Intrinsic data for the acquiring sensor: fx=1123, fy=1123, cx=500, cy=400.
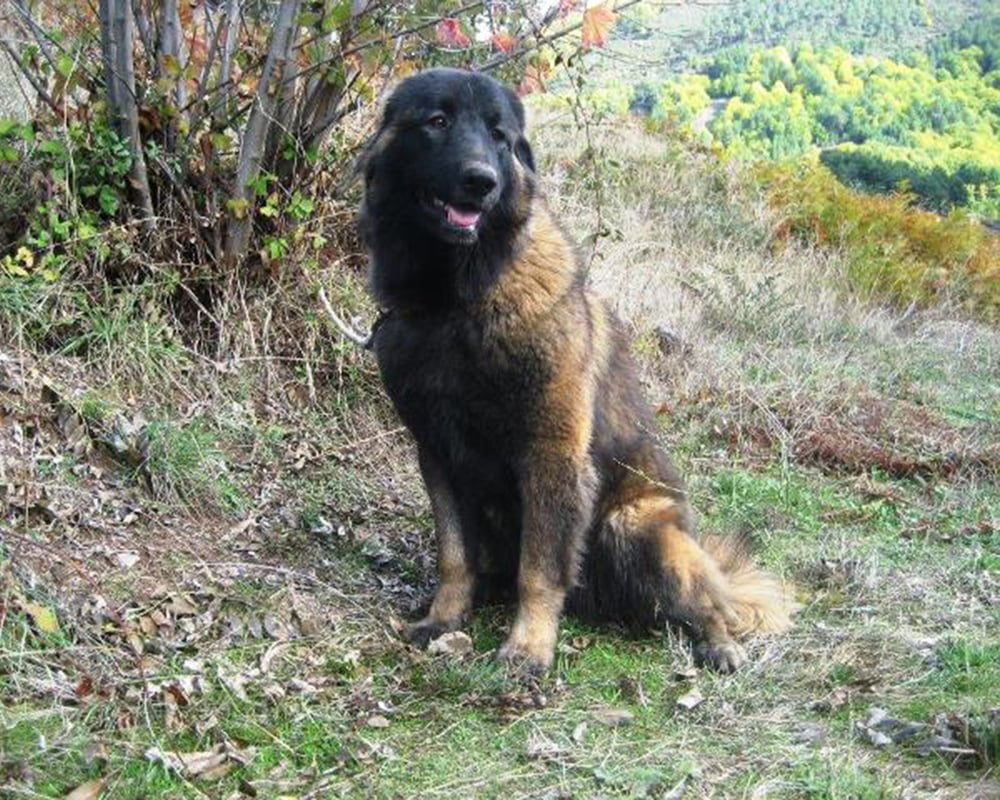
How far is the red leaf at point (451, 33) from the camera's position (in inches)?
210

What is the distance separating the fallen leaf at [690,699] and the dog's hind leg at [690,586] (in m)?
0.29

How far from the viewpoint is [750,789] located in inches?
120

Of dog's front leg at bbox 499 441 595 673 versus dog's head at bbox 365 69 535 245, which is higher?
dog's head at bbox 365 69 535 245

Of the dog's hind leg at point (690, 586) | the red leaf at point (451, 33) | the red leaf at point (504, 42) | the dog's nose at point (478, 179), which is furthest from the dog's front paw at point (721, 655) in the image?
the red leaf at point (504, 42)

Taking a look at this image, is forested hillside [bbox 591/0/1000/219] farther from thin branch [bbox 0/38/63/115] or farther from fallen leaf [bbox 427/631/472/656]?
fallen leaf [bbox 427/631/472/656]

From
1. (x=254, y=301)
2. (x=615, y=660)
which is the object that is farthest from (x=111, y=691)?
(x=254, y=301)

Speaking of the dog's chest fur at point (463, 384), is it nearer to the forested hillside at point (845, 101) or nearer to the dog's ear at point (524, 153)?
the dog's ear at point (524, 153)

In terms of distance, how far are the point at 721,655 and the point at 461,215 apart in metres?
1.81

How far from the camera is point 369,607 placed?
4227 millimetres

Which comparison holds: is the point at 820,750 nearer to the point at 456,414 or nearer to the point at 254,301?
the point at 456,414

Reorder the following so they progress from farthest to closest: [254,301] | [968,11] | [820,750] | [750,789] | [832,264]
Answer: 1. [968,11]
2. [832,264]
3. [254,301]
4. [820,750]
5. [750,789]

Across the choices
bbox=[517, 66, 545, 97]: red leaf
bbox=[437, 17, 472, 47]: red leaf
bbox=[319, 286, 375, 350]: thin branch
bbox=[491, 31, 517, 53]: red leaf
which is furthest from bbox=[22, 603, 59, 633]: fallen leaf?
bbox=[517, 66, 545, 97]: red leaf

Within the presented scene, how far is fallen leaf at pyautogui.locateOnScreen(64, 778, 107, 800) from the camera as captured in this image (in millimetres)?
2686

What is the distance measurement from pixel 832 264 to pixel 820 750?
8951 mm
